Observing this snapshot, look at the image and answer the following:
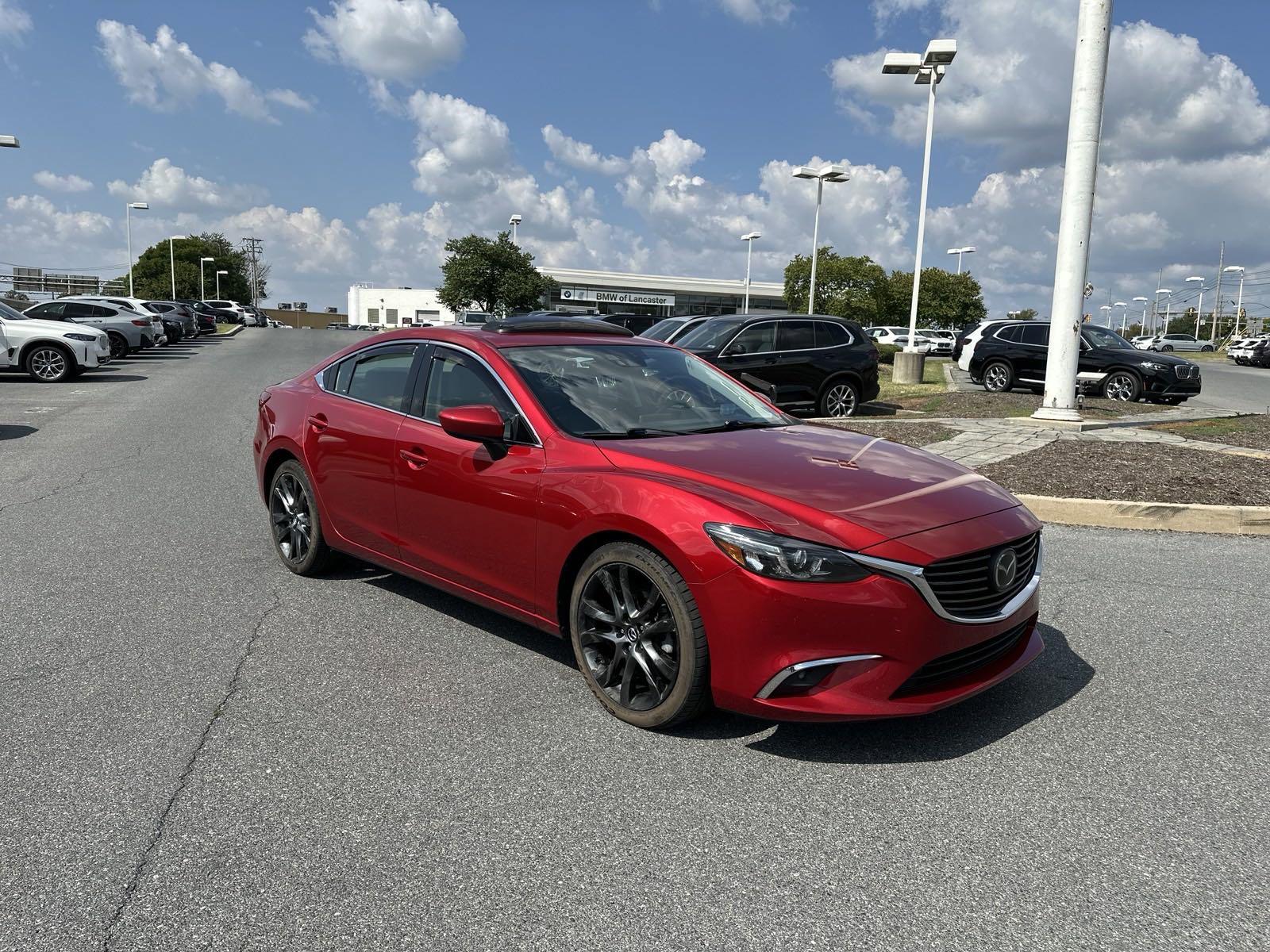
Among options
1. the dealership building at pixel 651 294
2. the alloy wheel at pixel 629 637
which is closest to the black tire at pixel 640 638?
the alloy wheel at pixel 629 637

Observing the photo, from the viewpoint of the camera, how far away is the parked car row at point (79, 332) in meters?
20.2

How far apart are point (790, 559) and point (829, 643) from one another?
1.02 ft

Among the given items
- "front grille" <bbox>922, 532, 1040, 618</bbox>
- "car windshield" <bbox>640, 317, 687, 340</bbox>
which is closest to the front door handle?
"front grille" <bbox>922, 532, 1040, 618</bbox>

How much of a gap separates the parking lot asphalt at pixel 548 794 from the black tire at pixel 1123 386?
Result: 15.1 metres

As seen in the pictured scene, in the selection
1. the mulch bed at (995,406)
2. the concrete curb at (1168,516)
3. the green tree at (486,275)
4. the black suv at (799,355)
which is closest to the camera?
the concrete curb at (1168,516)

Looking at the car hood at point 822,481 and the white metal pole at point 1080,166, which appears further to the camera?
the white metal pole at point 1080,166

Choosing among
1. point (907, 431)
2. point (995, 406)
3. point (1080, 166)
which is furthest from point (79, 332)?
point (1080, 166)

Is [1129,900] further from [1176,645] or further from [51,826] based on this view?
[51,826]

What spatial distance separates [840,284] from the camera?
64250 mm

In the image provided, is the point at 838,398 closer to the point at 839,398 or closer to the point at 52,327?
the point at 839,398

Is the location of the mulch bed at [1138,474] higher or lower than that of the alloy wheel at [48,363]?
lower

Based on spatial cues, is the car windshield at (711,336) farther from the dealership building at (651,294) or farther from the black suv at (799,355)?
the dealership building at (651,294)

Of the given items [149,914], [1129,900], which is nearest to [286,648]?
[149,914]

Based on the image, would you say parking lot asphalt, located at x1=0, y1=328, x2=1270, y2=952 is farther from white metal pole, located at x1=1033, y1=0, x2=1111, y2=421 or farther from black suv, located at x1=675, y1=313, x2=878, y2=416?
black suv, located at x1=675, y1=313, x2=878, y2=416
